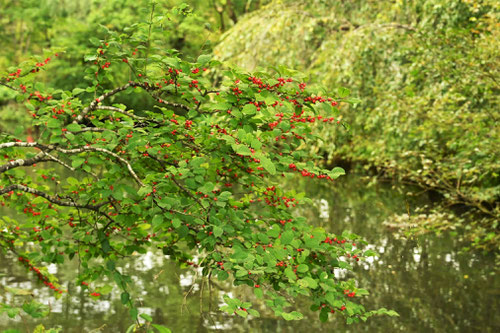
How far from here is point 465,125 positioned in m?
8.63

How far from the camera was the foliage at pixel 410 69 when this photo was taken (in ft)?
28.5

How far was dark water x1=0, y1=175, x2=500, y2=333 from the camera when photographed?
775 cm

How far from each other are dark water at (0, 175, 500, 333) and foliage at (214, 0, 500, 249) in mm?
1091

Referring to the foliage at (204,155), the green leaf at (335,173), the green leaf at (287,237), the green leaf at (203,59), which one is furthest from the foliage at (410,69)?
the green leaf at (203,59)

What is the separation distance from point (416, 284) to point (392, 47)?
14.0ft

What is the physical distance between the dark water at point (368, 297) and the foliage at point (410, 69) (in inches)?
42.9

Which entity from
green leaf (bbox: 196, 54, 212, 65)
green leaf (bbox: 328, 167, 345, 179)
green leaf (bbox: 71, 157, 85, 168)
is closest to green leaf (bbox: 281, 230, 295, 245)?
green leaf (bbox: 328, 167, 345, 179)

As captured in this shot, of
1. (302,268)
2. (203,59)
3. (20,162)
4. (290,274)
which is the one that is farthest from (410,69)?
(20,162)

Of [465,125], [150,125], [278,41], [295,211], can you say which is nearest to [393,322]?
[465,125]

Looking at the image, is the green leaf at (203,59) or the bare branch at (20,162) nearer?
the green leaf at (203,59)

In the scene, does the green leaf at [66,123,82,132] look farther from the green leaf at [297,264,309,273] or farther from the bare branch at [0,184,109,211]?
the green leaf at [297,264,309,273]

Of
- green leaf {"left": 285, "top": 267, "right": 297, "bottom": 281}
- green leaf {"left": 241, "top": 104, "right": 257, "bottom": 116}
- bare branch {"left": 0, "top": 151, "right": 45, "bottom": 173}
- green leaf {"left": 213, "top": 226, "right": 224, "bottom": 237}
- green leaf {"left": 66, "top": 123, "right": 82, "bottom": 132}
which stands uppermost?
green leaf {"left": 241, "top": 104, "right": 257, "bottom": 116}

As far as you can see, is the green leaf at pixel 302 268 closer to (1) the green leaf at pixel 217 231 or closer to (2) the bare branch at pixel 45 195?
(1) the green leaf at pixel 217 231

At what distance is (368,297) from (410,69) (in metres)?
3.68
